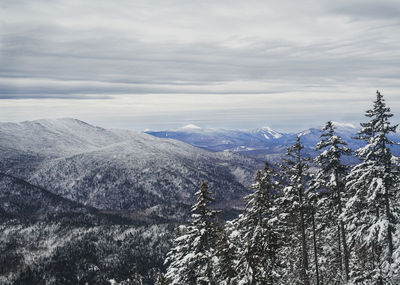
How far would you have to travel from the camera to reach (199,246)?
1024 inches

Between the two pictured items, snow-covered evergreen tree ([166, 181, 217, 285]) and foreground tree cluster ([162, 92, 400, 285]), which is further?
snow-covered evergreen tree ([166, 181, 217, 285])

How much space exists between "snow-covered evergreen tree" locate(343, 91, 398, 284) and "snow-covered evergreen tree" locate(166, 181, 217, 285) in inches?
395

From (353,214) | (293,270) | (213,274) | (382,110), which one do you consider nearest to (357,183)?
(353,214)

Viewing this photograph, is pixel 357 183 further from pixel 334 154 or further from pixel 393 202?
pixel 334 154

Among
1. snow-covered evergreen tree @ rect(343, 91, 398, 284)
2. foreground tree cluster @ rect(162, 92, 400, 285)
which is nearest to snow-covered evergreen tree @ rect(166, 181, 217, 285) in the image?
foreground tree cluster @ rect(162, 92, 400, 285)

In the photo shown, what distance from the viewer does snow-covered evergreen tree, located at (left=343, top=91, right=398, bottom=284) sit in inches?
830

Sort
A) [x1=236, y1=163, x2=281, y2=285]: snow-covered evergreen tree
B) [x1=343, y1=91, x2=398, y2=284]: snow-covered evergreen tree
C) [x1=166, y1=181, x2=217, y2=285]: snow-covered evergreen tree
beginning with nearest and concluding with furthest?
[x1=343, y1=91, x2=398, y2=284]: snow-covered evergreen tree
[x1=236, y1=163, x2=281, y2=285]: snow-covered evergreen tree
[x1=166, y1=181, x2=217, y2=285]: snow-covered evergreen tree

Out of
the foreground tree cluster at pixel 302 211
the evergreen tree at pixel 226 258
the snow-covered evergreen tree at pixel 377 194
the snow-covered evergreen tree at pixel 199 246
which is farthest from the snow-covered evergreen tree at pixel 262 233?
the snow-covered evergreen tree at pixel 377 194

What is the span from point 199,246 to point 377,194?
13450mm

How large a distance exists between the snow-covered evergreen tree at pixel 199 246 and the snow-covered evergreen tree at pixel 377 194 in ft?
32.9

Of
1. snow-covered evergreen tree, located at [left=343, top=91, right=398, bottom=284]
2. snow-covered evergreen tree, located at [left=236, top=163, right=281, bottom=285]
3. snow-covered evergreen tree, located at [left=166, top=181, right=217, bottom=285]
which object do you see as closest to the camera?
snow-covered evergreen tree, located at [left=343, top=91, right=398, bottom=284]

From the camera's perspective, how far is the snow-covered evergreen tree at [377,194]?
830 inches

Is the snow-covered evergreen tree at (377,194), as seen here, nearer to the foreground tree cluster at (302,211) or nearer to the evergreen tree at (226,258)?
the foreground tree cluster at (302,211)

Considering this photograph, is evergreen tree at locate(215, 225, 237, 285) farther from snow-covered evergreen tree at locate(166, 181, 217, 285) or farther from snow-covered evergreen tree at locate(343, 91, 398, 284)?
snow-covered evergreen tree at locate(343, 91, 398, 284)
